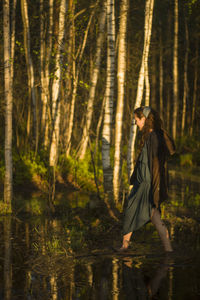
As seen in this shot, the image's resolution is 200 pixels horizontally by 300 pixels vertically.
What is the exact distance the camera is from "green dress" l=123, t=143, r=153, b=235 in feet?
25.2

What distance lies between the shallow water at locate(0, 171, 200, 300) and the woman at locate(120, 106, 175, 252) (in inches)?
14.9

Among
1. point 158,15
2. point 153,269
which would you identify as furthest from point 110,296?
point 158,15

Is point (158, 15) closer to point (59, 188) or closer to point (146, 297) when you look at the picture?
point (59, 188)

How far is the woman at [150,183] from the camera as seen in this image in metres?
7.68

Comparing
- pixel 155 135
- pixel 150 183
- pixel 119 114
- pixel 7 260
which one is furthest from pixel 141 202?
pixel 119 114

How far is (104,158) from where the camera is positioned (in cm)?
1113

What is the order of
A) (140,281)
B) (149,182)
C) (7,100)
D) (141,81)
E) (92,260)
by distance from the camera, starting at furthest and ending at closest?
(141,81), (7,100), (149,182), (92,260), (140,281)

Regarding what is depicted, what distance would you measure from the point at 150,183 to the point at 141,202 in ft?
Result: 0.99

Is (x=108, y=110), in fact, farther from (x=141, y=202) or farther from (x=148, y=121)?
(x=141, y=202)

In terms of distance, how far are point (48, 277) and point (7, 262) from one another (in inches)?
40.8

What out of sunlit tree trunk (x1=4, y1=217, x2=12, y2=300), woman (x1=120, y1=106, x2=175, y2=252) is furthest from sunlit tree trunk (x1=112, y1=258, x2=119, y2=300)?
sunlit tree trunk (x1=4, y1=217, x2=12, y2=300)

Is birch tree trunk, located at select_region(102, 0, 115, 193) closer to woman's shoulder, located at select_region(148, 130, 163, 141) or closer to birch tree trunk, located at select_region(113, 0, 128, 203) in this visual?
birch tree trunk, located at select_region(113, 0, 128, 203)

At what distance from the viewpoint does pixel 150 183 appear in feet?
25.4

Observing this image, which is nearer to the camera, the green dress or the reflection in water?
the reflection in water
